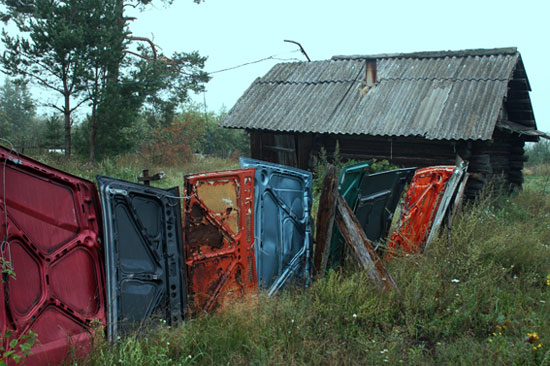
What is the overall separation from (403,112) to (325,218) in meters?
7.82

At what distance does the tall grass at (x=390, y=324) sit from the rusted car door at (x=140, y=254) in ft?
0.73

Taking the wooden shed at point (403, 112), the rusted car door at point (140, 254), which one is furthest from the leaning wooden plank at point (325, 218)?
the wooden shed at point (403, 112)

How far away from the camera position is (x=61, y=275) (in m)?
3.48

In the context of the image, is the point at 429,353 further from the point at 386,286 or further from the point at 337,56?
the point at 337,56

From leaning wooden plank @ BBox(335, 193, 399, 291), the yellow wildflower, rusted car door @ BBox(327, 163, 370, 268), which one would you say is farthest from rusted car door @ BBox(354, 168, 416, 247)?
the yellow wildflower

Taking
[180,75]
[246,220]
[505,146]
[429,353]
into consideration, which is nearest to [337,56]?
[505,146]

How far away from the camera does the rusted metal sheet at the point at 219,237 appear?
4320 mm

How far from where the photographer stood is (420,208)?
646 centimetres

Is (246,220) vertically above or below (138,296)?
above

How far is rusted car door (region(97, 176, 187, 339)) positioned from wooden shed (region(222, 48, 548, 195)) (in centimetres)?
840

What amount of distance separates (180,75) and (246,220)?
1869cm

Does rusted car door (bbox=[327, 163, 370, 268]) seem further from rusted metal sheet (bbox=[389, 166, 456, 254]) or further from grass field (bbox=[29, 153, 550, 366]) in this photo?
rusted metal sheet (bbox=[389, 166, 456, 254])

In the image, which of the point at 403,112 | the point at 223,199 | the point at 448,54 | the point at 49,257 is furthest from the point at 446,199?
the point at 448,54

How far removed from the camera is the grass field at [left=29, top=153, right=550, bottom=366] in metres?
3.53
